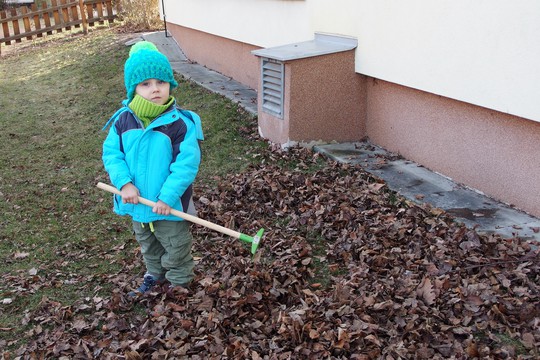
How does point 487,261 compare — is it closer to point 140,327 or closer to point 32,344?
point 140,327

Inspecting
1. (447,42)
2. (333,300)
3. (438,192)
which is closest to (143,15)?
(447,42)

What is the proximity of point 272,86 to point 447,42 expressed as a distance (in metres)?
2.24

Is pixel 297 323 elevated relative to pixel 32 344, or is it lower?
elevated

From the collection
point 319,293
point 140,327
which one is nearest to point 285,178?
point 319,293

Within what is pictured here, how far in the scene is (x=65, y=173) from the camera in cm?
686

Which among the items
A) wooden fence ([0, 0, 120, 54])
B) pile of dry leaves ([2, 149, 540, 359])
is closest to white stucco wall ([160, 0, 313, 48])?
pile of dry leaves ([2, 149, 540, 359])

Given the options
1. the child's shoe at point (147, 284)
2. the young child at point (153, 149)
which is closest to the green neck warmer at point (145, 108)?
the young child at point (153, 149)

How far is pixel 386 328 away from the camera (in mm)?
3307

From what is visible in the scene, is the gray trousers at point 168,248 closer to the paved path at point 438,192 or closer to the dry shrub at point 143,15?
the paved path at point 438,192

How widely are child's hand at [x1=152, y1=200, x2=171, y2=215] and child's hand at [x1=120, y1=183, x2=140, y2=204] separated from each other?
0.46ft

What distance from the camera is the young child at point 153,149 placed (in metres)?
3.48

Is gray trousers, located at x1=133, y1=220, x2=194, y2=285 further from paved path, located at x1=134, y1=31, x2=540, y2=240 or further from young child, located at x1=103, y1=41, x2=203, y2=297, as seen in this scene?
paved path, located at x1=134, y1=31, x2=540, y2=240

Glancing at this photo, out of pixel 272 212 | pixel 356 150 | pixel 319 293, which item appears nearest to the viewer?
pixel 319 293

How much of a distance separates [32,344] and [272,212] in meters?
Answer: 2.32
